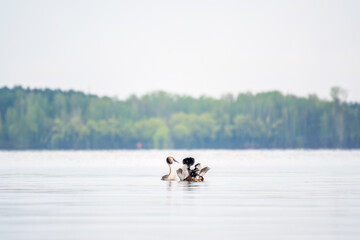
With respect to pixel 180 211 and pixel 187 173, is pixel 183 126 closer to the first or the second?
pixel 187 173

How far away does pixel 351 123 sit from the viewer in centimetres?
18600

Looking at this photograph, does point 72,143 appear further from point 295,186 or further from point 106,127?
point 295,186

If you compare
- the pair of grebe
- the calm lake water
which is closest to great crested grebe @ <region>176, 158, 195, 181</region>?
the pair of grebe

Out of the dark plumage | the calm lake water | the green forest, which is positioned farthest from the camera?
the green forest

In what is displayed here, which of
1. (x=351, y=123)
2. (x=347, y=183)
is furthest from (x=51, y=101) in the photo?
(x=347, y=183)

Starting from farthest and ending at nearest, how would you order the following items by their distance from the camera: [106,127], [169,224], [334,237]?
[106,127], [169,224], [334,237]

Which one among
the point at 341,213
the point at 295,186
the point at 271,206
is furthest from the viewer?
the point at 295,186

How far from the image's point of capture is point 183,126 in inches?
7781

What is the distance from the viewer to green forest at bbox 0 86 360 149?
587ft

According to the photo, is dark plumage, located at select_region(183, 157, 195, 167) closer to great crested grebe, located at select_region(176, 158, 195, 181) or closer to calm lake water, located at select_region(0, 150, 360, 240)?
great crested grebe, located at select_region(176, 158, 195, 181)

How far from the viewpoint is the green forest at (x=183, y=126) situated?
17888 cm

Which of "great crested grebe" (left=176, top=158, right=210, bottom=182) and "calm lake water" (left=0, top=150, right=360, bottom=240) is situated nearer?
"calm lake water" (left=0, top=150, right=360, bottom=240)

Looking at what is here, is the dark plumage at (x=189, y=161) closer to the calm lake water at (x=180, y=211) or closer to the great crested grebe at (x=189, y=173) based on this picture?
the great crested grebe at (x=189, y=173)

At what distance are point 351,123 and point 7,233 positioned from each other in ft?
585
